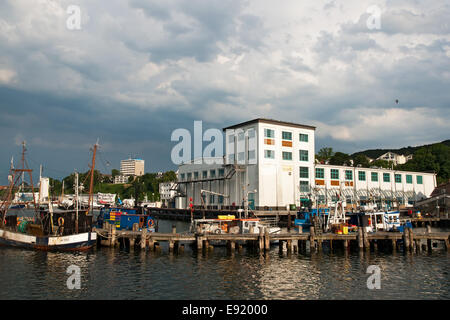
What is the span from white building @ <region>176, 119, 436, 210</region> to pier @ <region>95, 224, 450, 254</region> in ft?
100

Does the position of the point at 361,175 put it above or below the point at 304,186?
above

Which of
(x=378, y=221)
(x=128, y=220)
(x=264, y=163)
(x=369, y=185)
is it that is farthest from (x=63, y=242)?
(x=369, y=185)

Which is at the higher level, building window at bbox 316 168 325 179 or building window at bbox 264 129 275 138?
building window at bbox 264 129 275 138

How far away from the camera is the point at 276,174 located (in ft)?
267

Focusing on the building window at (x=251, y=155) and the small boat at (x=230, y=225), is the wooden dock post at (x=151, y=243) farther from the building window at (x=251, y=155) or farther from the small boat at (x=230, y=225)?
the building window at (x=251, y=155)

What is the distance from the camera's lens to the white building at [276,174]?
264 feet

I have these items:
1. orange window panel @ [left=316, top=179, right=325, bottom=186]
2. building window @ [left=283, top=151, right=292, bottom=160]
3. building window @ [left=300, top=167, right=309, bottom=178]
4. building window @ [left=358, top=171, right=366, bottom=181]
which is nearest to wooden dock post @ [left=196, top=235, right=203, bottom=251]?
building window @ [left=283, top=151, right=292, bottom=160]

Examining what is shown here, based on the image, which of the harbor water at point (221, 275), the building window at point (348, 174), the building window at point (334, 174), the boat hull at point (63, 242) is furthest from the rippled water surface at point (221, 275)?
the building window at point (348, 174)

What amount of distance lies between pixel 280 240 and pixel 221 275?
13.2 m

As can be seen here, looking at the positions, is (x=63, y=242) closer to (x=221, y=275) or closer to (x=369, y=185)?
(x=221, y=275)

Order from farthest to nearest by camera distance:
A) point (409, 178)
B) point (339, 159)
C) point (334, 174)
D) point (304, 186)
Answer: point (339, 159) → point (409, 178) → point (334, 174) → point (304, 186)

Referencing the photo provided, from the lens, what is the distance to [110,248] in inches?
1656

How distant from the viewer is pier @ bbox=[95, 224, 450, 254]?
39594 millimetres

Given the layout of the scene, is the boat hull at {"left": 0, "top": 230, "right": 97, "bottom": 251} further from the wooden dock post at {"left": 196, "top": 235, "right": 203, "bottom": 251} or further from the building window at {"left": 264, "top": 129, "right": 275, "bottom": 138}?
the building window at {"left": 264, "top": 129, "right": 275, "bottom": 138}
